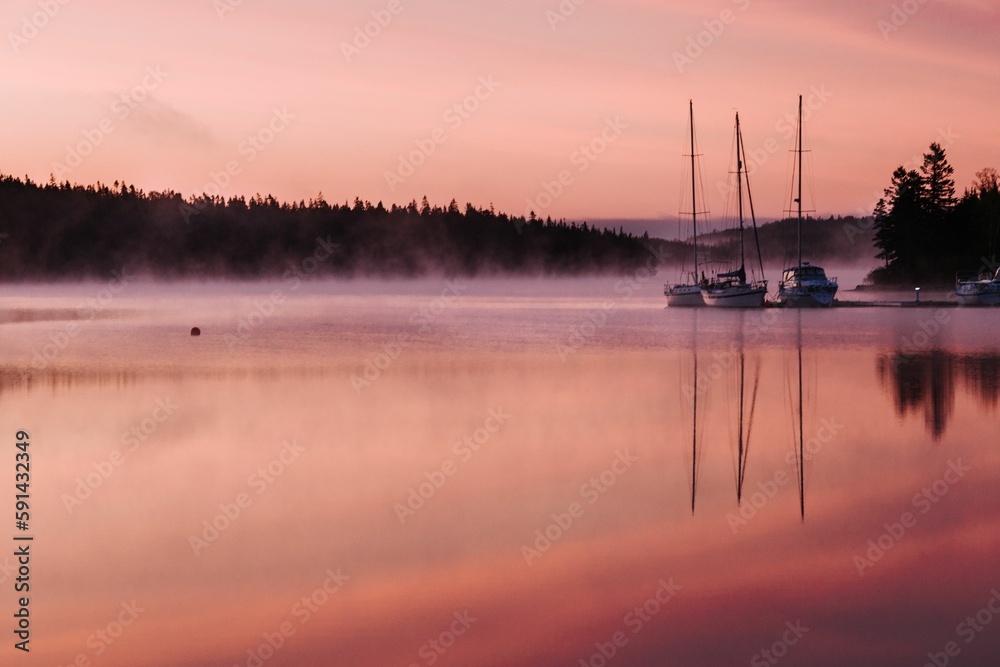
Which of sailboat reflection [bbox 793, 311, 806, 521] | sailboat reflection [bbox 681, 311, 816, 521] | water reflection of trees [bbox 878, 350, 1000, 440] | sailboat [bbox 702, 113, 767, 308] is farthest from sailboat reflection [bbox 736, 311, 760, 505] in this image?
sailboat [bbox 702, 113, 767, 308]

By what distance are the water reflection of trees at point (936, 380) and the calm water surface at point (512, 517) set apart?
0.67 ft

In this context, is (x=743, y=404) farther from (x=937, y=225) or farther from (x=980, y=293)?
(x=937, y=225)

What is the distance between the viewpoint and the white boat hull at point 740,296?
3423 inches

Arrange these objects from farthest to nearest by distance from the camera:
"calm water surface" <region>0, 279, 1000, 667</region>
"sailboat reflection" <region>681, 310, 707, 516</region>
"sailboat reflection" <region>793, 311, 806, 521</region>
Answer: "sailboat reflection" <region>681, 310, 707, 516</region> → "sailboat reflection" <region>793, 311, 806, 521</region> → "calm water surface" <region>0, 279, 1000, 667</region>

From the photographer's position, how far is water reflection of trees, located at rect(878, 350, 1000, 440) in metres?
26.5

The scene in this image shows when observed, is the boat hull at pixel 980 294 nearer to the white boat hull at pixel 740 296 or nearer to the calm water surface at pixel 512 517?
the white boat hull at pixel 740 296

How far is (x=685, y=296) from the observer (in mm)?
96312

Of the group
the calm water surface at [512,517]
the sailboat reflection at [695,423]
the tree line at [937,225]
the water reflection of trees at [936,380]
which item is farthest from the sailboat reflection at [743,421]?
the tree line at [937,225]

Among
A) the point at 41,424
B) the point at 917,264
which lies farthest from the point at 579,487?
the point at 917,264

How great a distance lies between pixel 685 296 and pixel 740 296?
32.1ft

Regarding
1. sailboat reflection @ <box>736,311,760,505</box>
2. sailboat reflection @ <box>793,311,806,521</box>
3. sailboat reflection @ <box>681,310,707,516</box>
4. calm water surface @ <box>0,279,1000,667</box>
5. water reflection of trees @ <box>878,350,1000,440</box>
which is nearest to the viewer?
calm water surface @ <box>0,279,1000,667</box>

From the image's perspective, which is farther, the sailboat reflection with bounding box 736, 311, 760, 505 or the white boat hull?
the white boat hull

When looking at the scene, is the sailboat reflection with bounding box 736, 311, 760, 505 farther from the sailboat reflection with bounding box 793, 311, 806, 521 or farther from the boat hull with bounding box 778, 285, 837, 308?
the boat hull with bounding box 778, 285, 837, 308

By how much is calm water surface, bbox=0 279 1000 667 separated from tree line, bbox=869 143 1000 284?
95.1 metres
